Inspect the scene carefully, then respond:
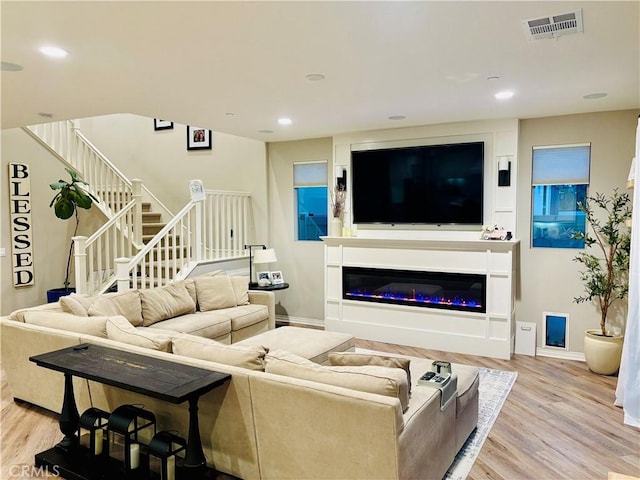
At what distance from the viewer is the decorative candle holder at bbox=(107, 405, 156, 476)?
2588mm

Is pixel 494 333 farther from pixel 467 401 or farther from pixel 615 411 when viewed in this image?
pixel 467 401

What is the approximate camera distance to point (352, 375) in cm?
228

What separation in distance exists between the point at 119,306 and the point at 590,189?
4878mm

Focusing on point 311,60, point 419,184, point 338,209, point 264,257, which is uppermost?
point 311,60

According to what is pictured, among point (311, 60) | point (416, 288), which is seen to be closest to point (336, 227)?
point (416, 288)

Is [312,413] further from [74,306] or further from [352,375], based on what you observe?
[74,306]

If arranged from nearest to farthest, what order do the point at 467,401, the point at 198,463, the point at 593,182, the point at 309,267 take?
1. the point at 198,463
2. the point at 467,401
3. the point at 593,182
4. the point at 309,267

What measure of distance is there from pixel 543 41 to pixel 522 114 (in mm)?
2242

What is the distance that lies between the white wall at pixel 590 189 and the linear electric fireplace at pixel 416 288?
55 centimetres

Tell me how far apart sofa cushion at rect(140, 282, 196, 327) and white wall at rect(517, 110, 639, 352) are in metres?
3.73

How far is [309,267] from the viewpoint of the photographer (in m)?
6.59

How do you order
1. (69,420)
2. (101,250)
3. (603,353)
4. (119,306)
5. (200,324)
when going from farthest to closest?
1. (101,250)
2. (200,324)
3. (603,353)
4. (119,306)
5. (69,420)

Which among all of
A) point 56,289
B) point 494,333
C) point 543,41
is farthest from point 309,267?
point 543,41

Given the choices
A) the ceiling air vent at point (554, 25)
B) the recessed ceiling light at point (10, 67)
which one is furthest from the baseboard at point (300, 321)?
the ceiling air vent at point (554, 25)
